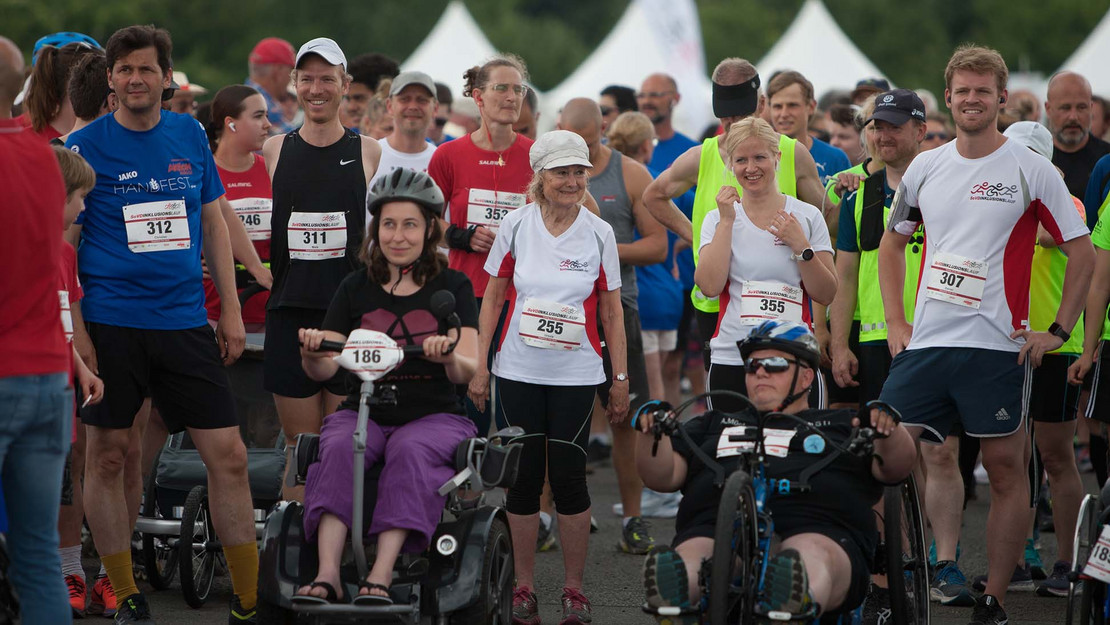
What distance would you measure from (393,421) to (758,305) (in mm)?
1939

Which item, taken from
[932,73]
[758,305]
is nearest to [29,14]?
[758,305]

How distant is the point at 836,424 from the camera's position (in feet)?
17.1

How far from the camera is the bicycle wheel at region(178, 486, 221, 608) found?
6.27 metres

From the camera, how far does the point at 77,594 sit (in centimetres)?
623

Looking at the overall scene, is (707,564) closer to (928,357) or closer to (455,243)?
(928,357)

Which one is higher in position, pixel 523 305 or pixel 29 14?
pixel 29 14

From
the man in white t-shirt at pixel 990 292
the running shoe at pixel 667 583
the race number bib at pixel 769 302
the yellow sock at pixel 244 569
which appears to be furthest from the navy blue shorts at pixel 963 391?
the yellow sock at pixel 244 569

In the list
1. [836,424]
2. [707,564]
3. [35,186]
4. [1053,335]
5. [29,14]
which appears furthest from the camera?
[29,14]

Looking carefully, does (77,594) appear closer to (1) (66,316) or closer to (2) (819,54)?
(1) (66,316)

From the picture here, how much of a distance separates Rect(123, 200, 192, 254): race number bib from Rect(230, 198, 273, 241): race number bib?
1934mm

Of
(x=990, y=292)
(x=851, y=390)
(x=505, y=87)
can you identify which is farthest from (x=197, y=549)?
(x=990, y=292)

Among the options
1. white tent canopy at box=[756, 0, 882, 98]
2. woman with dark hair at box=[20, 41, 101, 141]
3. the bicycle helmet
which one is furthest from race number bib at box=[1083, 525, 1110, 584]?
white tent canopy at box=[756, 0, 882, 98]

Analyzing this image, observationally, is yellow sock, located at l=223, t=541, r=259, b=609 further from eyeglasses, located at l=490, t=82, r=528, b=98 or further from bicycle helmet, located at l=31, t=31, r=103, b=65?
eyeglasses, located at l=490, t=82, r=528, b=98

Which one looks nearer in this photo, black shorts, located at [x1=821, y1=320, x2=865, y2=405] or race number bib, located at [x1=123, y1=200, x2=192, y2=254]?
race number bib, located at [x1=123, y1=200, x2=192, y2=254]
